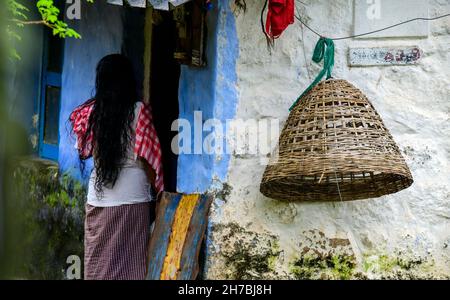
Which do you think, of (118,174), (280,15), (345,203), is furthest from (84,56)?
(345,203)

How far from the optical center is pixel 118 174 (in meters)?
4.27

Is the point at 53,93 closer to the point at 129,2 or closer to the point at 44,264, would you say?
the point at 44,264

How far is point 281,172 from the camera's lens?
3.49 meters

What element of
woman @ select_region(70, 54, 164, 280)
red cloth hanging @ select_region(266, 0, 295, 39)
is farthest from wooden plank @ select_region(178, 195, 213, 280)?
red cloth hanging @ select_region(266, 0, 295, 39)

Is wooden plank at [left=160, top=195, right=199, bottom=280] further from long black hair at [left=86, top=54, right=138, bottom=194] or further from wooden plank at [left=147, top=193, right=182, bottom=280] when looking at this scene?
long black hair at [left=86, top=54, right=138, bottom=194]

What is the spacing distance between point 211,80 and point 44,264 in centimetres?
295

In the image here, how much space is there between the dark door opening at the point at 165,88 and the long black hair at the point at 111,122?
108cm

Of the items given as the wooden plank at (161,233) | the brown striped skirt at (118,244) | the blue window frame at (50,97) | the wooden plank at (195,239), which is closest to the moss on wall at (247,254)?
the wooden plank at (195,239)

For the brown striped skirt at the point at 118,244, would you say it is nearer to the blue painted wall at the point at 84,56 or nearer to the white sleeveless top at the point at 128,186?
the white sleeveless top at the point at 128,186

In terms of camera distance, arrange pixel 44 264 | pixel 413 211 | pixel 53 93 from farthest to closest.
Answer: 1. pixel 53 93
2. pixel 44 264
3. pixel 413 211

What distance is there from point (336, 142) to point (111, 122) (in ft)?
5.04

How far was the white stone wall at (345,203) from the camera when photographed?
12.6ft

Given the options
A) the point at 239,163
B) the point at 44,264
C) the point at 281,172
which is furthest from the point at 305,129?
the point at 44,264

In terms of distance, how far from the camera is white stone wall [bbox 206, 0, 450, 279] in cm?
383
